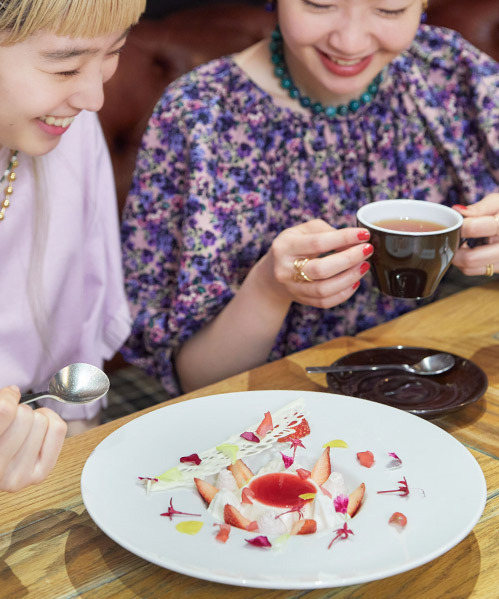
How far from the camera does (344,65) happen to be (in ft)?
4.82

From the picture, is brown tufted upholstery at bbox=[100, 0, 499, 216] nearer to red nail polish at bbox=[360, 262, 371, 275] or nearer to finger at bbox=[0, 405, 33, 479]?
red nail polish at bbox=[360, 262, 371, 275]

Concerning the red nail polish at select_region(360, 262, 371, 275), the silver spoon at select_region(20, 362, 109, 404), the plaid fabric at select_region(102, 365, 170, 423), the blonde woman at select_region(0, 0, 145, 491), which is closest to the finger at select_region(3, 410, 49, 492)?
the blonde woman at select_region(0, 0, 145, 491)

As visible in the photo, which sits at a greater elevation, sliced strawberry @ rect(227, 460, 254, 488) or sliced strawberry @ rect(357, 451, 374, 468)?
sliced strawberry @ rect(227, 460, 254, 488)

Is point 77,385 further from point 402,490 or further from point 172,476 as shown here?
point 402,490

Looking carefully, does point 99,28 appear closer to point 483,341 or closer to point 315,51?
point 315,51

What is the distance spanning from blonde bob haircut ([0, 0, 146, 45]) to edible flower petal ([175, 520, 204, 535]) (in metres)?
0.62

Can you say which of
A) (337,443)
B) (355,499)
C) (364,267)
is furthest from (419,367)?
(355,499)

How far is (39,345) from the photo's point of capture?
1.44m

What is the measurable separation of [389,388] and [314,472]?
0.95 ft

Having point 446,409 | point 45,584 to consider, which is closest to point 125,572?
point 45,584

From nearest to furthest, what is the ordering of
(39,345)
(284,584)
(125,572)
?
(284,584), (125,572), (39,345)

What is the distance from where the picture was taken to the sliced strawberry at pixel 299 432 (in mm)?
968

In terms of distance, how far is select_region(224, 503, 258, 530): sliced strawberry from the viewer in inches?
31.9

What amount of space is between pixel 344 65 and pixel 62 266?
0.64m
